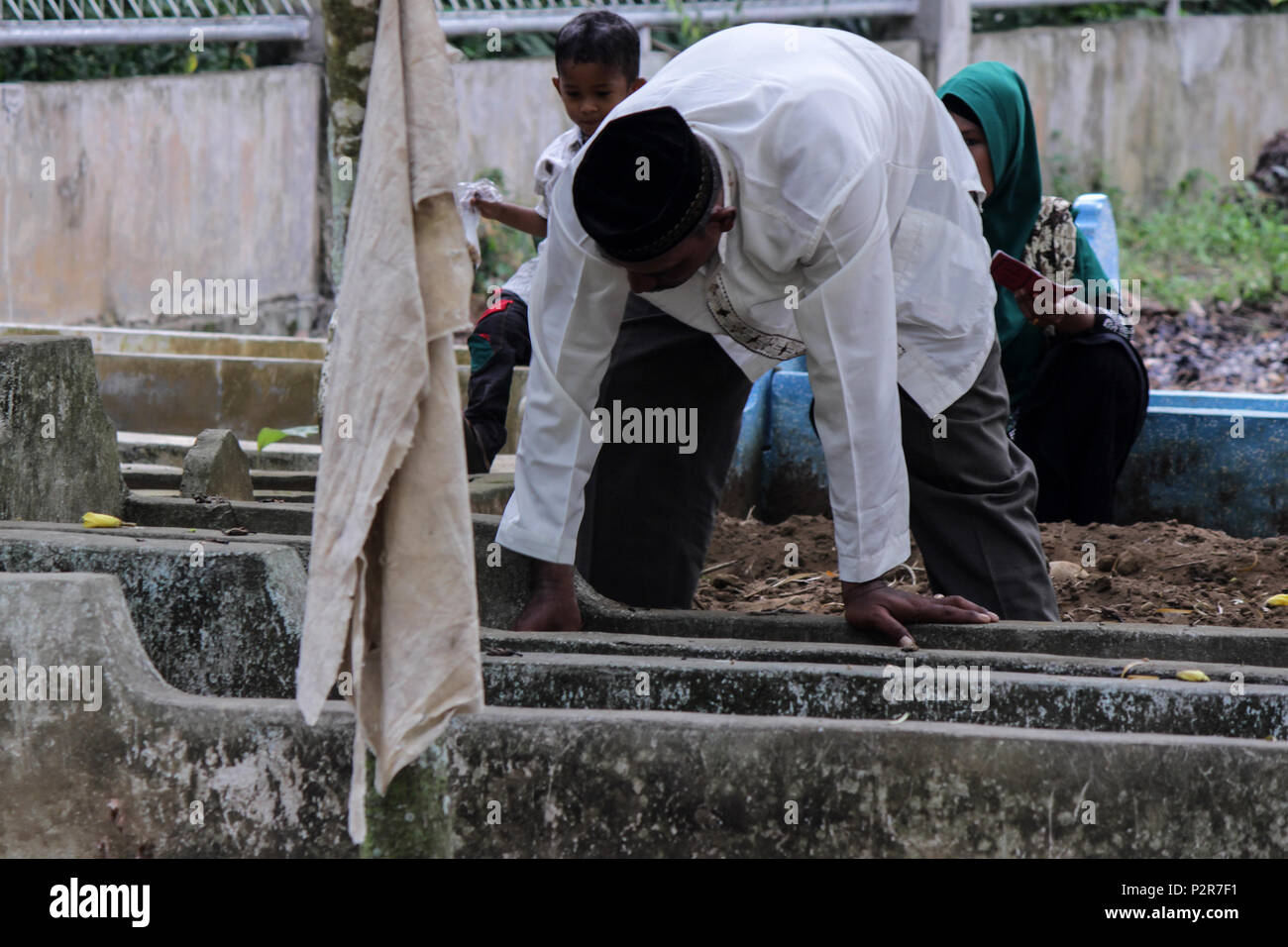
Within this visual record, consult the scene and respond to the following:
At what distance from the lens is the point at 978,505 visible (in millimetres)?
3322

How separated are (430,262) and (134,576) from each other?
116 centimetres

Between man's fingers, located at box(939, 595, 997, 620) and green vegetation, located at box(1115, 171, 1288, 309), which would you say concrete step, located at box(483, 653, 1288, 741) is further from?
green vegetation, located at box(1115, 171, 1288, 309)

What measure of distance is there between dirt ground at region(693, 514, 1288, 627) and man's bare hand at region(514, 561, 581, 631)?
78 centimetres

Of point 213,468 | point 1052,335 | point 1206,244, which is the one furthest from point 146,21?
point 1206,244

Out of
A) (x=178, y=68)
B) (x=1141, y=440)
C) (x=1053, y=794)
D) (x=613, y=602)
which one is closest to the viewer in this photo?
(x=1053, y=794)

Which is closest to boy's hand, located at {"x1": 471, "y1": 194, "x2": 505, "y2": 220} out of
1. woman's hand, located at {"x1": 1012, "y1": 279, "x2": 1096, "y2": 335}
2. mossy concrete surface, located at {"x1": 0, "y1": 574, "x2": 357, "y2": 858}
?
woman's hand, located at {"x1": 1012, "y1": 279, "x2": 1096, "y2": 335}

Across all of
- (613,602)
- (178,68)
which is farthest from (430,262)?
(178,68)

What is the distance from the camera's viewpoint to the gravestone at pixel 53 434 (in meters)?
3.12

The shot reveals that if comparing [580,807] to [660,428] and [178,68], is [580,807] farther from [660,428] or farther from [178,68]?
[178,68]

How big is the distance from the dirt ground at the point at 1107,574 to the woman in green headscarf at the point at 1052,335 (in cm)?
19

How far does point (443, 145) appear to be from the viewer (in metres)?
1.92

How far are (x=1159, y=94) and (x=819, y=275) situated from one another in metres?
9.54

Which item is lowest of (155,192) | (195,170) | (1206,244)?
(1206,244)

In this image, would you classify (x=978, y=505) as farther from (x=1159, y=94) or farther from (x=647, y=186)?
(x=1159, y=94)
